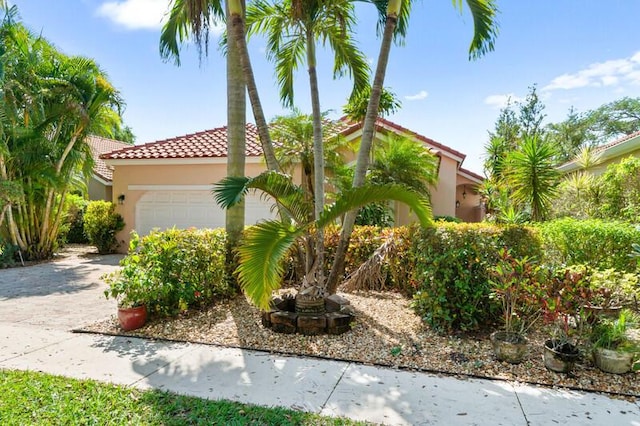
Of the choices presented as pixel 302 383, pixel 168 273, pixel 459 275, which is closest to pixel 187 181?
pixel 168 273

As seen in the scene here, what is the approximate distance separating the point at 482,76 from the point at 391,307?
29.2 feet

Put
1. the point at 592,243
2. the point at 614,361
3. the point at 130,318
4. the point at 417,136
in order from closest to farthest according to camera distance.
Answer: the point at 614,361, the point at 130,318, the point at 592,243, the point at 417,136

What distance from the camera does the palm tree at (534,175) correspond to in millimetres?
7914

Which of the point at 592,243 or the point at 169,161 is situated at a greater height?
the point at 169,161

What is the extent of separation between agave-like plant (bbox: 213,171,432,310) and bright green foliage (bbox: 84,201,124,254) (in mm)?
11810

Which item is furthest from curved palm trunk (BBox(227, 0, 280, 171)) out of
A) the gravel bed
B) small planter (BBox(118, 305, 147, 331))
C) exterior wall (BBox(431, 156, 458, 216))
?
exterior wall (BBox(431, 156, 458, 216))

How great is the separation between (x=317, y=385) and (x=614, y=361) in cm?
339

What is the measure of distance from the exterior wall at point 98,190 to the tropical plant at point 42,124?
780 cm

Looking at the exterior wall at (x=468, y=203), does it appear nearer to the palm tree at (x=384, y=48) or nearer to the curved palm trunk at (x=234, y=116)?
the palm tree at (x=384, y=48)

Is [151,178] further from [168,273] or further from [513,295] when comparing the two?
[513,295]

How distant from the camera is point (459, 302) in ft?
17.8

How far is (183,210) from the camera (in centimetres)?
1478

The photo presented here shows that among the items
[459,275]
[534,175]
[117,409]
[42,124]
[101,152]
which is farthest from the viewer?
[101,152]

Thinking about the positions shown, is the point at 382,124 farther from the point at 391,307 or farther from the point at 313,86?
the point at 391,307
